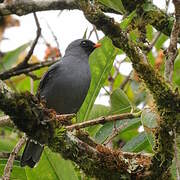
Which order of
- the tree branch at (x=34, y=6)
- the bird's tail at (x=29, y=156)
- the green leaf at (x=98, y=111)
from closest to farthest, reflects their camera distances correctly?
1. the bird's tail at (x=29, y=156)
2. the green leaf at (x=98, y=111)
3. the tree branch at (x=34, y=6)

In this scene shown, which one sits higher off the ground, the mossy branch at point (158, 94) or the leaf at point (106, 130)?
the mossy branch at point (158, 94)

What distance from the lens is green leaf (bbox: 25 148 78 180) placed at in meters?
2.84

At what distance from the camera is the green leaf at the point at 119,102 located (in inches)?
129

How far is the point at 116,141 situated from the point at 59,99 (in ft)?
2.54

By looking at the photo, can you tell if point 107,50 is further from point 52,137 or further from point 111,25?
point 52,137

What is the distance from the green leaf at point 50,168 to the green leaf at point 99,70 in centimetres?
66

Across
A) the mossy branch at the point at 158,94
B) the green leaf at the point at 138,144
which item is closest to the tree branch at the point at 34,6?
the green leaf at the point at 138,144

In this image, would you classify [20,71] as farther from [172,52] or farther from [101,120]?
[172,52]

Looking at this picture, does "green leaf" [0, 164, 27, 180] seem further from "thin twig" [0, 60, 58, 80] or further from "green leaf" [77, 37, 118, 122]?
"thin twig" [0, 60, 58, 80]

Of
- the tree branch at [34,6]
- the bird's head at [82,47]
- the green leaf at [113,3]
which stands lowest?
the bird's head at [82,47]

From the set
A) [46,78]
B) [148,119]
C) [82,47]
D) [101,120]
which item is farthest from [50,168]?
[82,47]

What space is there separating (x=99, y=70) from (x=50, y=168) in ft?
3.32

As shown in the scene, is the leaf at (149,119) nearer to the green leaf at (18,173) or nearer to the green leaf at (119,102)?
the green leaf at (119,102)

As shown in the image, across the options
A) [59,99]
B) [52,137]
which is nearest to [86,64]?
[59,99]
